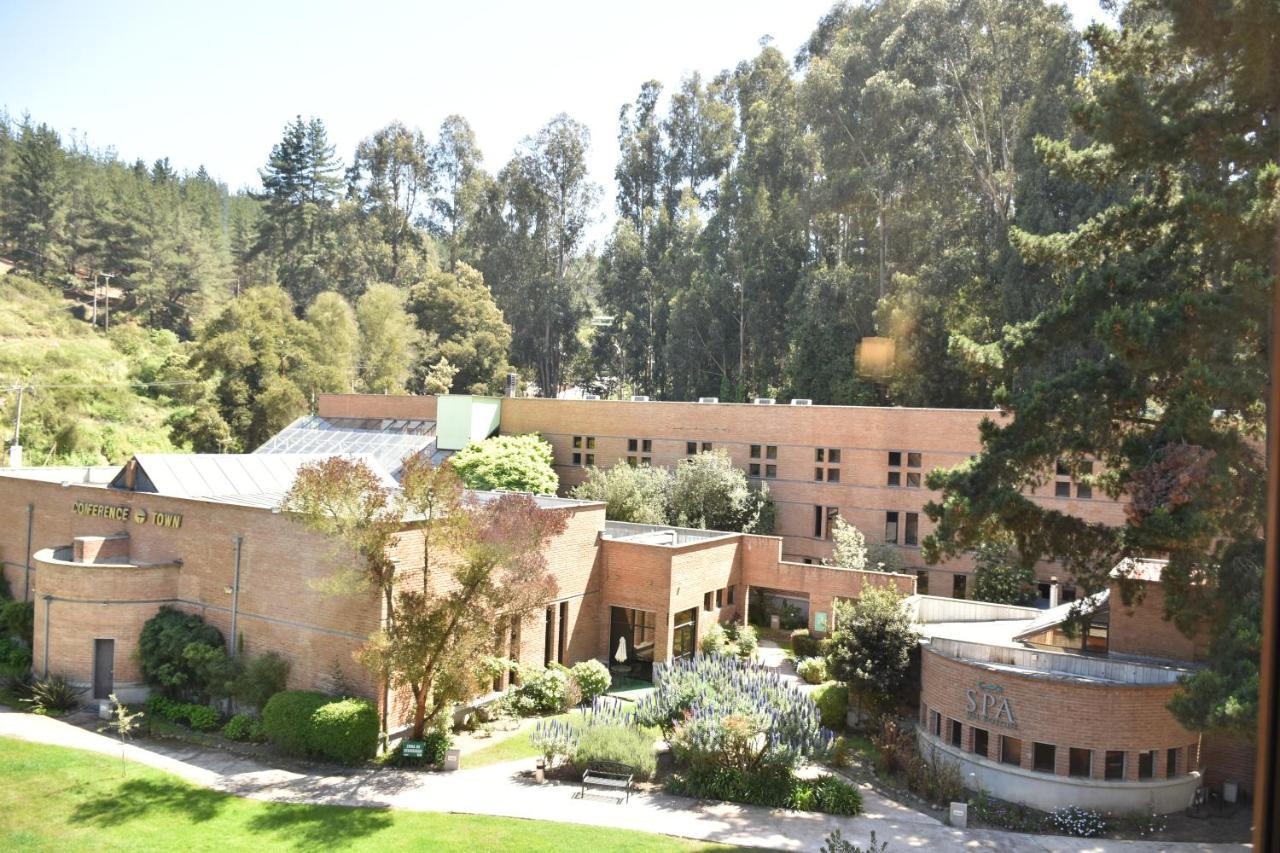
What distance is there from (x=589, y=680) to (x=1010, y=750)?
885cm

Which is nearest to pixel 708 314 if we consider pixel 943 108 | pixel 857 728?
pixel 943 108

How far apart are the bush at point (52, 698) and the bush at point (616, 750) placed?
35.9 ft

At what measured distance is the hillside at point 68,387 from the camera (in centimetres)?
3729

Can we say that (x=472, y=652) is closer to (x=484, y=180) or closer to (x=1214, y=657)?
(x=1214, y=657)

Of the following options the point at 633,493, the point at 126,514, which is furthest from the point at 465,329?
the point at 126,514

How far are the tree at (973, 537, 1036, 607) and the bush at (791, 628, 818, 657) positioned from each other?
6.04 metres

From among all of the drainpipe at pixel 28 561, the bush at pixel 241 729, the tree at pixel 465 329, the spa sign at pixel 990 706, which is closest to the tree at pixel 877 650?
the spa sign at pixel 990 706

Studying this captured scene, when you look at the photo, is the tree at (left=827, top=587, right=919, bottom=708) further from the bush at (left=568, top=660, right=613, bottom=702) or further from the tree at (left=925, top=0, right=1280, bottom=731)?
the bush at (left=568, top=660, right=613, bottom=702)

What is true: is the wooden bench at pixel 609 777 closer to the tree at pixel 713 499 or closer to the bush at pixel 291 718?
the bush at pixel 291 718

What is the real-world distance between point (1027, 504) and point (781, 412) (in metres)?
15.9

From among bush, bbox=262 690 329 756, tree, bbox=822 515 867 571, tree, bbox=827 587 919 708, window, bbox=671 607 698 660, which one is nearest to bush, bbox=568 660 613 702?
window, bbox=671 607 698 660

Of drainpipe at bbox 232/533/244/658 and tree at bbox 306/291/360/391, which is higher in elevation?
tree at bbox 306/291/360/391

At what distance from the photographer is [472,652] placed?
16078 mm

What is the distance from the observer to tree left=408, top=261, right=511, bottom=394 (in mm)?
53250
